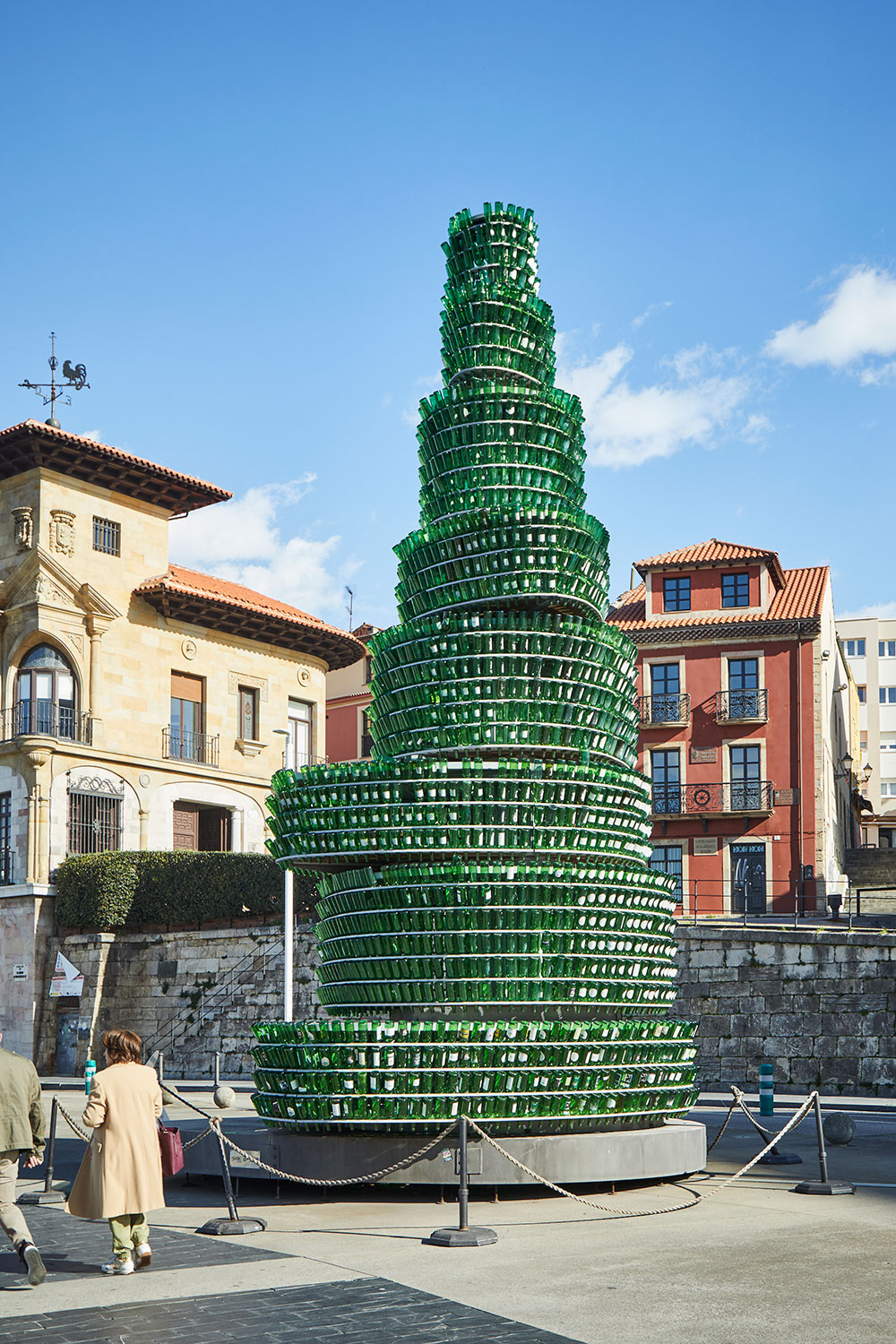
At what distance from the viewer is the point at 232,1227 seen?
905 centimetres

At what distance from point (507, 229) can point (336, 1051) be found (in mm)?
7382

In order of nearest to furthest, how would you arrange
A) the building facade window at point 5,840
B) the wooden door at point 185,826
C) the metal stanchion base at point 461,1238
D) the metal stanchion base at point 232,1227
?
the metal stanchion base at point 461,1238
the metal stanchion base at point 232,1227
the building facade window at point 5,840
the wooden door at point 185,826

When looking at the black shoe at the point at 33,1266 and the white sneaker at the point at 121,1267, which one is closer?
the black shoe at the point at 33,1266

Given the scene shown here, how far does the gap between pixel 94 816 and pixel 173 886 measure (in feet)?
10.1

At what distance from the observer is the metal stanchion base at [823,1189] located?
1063cm

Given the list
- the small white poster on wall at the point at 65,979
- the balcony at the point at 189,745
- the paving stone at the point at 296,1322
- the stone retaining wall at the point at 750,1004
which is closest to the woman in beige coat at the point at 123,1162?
the paving stone at the point at 296,1322

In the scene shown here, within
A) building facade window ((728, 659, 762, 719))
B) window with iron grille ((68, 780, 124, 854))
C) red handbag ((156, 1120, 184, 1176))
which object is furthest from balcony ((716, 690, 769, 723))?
red handbag ((156, 1120, 184, 1176))

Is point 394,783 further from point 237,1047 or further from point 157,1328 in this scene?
point 237,1047

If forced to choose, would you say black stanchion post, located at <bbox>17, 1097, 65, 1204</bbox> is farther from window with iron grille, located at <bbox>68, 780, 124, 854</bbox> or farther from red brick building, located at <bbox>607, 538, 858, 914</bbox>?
red brick building, located at <bbox>607, 538, 858, 914</bbox>

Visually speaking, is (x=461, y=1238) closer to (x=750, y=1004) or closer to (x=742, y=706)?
(x=750, y=1004)

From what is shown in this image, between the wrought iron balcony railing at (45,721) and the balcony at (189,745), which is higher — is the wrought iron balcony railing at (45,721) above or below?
above

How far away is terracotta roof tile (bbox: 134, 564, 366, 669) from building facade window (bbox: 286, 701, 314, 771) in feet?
5.54

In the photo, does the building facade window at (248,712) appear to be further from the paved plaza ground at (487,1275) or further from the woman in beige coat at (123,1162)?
the woman in beige coat at (123,1162)

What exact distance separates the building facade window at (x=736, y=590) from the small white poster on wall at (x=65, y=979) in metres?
21.0
